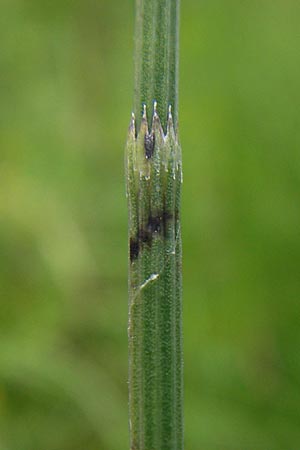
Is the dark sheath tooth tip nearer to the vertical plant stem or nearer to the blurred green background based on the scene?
the vertical plant stem

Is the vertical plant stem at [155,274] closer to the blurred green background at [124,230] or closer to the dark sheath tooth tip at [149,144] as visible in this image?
the dark sheath tooth tip at [149,144]

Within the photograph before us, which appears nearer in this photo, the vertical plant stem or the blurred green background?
the vertical plant stem

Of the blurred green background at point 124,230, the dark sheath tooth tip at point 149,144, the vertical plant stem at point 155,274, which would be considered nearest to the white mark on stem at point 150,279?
the vertical plant stem at point 155,274

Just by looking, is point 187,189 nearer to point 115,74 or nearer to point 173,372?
point 115,74

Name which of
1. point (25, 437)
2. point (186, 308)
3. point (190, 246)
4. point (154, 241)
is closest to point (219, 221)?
Result: point (190, 246)

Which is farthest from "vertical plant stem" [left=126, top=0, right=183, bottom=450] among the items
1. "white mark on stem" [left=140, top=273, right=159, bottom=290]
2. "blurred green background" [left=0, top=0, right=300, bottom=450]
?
"blurred green background" [left=0, top=0, right=300, bottom=450]
